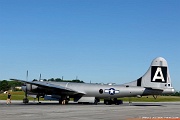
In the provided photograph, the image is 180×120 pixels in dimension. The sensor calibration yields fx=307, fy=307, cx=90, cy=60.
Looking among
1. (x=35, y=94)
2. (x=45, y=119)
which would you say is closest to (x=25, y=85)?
(x=35, y=94)

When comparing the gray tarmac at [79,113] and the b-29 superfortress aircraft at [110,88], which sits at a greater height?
the b-29 superfortress aircraft at [110,88]

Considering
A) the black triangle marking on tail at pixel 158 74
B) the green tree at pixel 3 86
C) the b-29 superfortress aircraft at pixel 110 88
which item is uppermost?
the green tree at pixel 3 86

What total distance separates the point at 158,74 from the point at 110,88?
7.40 m

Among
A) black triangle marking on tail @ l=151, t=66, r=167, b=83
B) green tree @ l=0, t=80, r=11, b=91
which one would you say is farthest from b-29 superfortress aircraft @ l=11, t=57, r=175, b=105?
green tree @ l=0, t=80, r=11, b=91

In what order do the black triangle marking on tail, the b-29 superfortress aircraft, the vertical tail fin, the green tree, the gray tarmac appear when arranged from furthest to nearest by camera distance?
the green tree, the black triangle marking on tail, the vertical tail fin, the b-29 superfortress aircraft, the gray tarmac

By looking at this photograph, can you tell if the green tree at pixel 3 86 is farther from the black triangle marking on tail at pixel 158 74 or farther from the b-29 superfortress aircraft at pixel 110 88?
the black triangle marking on tail at pixel 158 74

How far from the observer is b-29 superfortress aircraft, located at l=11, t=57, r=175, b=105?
43.0m

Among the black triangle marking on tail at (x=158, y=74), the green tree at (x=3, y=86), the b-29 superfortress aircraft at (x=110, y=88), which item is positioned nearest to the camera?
the b-29 superfortress aircraft at (x=110, y=88)

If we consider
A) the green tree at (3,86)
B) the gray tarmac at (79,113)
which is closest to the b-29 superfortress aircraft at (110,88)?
the gray tarmac at (79,113)

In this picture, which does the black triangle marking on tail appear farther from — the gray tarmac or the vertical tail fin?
the gray tarmac

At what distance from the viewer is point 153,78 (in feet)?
146

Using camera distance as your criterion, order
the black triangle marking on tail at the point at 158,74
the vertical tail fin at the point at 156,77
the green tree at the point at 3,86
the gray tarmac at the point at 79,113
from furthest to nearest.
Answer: the green tree at the point at 3,86, the black triangle marking on tail at the point at 158,74, the vertical tail fin at the point at 156,77, the gray tarmac at the point at 79,113

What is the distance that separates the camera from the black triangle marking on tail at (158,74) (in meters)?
43.9

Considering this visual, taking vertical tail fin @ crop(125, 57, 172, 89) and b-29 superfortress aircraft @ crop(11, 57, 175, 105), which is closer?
b-29 superfortress aircraft @ crop(11, 57, 175, 105)
